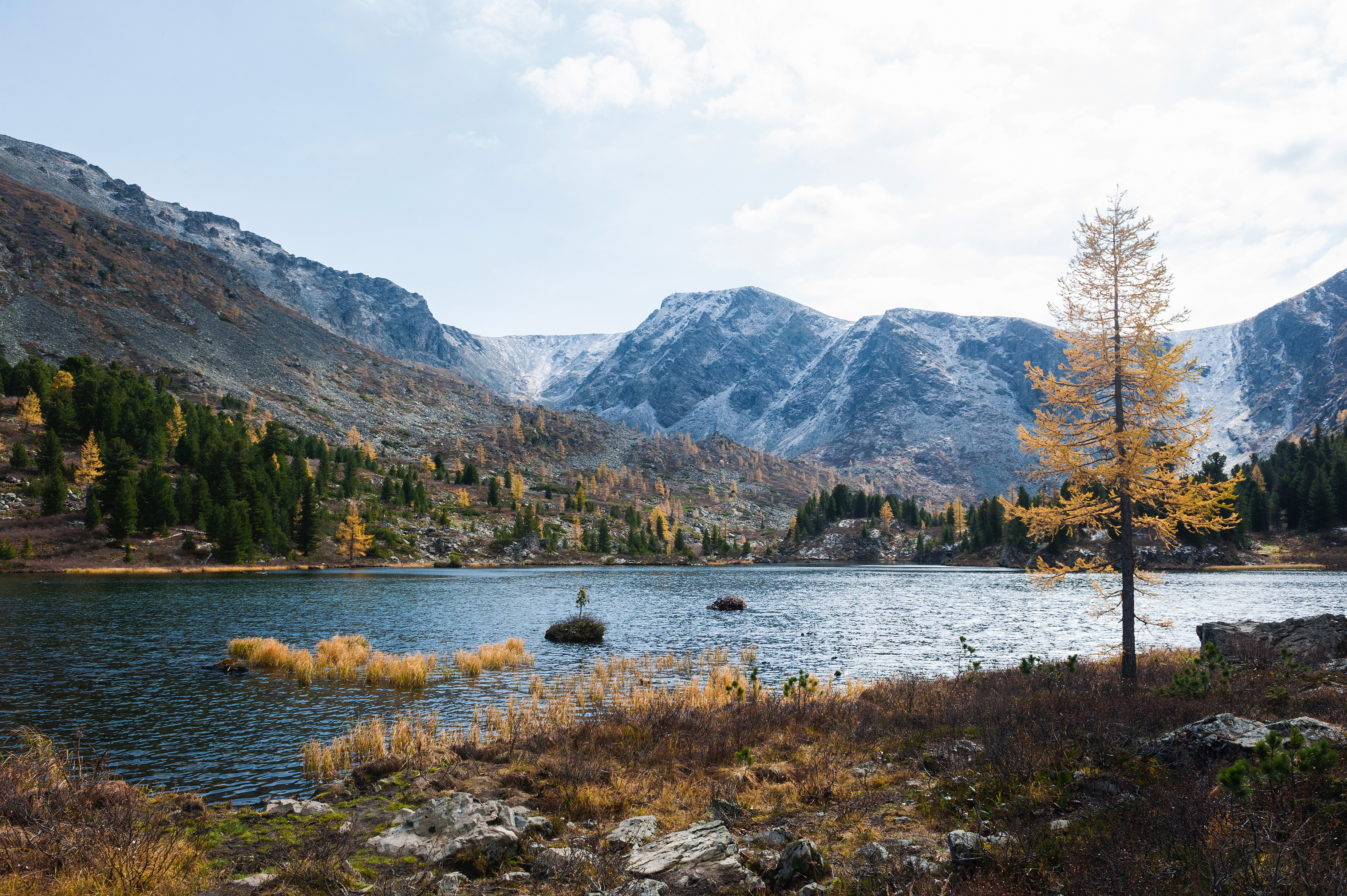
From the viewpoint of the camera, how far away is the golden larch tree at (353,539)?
423 ft

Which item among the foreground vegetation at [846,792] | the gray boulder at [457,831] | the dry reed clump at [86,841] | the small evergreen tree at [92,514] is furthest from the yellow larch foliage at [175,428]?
the gray boulder at [457,831]

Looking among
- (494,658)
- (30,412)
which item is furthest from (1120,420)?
(30,412)

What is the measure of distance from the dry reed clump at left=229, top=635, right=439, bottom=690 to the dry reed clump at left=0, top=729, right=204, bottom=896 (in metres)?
17.7

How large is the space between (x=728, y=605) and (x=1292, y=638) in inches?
1979

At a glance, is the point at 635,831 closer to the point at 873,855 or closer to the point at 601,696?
the point at 873,855

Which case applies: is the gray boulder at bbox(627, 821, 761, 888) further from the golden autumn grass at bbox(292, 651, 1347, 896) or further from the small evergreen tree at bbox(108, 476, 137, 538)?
the small evergreen tree at bbox(108, 476, 137, 538)

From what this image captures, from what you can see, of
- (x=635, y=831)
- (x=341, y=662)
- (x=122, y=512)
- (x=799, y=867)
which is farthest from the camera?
(x=122, y=512)

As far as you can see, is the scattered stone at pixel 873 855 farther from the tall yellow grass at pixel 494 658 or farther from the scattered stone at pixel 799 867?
the tall yellow grass at pixel 494 658

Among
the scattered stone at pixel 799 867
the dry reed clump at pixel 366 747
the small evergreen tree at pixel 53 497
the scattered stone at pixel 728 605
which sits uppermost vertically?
the small evergreen tree at pixel 53 497

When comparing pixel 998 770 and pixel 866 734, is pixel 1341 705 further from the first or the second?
pixel 866 734

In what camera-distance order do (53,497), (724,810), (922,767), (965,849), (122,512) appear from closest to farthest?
(965,849) → (724,810) → (922,767) → (53,497) → (122,512)

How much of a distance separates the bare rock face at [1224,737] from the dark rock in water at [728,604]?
196 ft

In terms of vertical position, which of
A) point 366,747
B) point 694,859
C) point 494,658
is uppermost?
point 694,859

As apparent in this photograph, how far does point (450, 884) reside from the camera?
10000 mm
